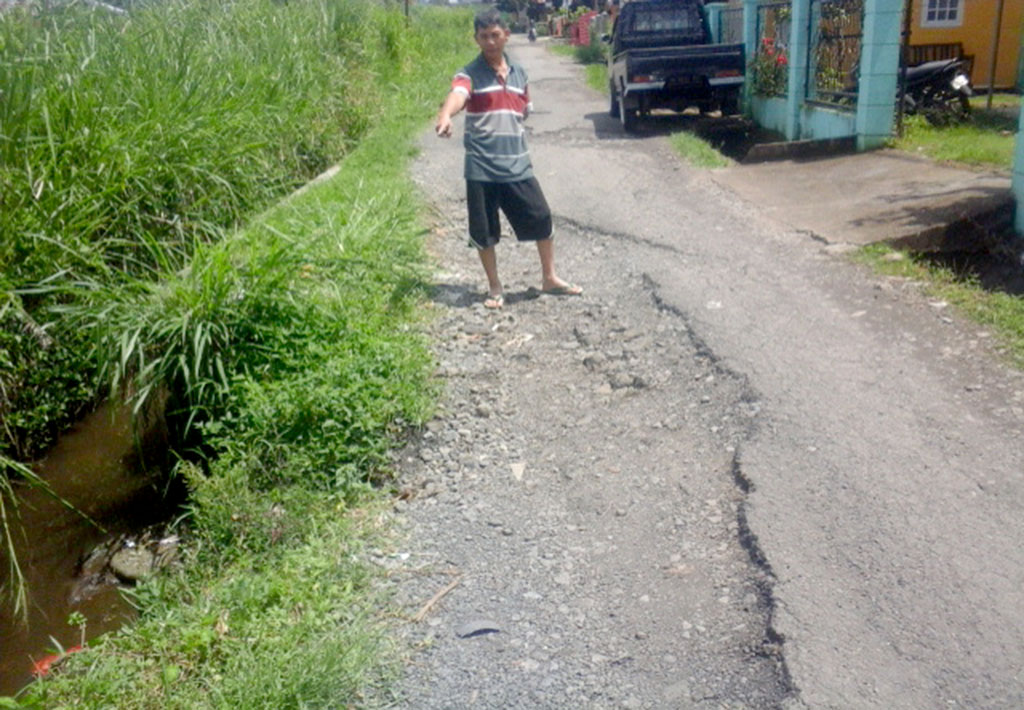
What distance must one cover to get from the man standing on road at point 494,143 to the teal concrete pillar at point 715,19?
1158 centimetres

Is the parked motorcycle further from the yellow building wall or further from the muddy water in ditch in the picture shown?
the muddy water in ditch

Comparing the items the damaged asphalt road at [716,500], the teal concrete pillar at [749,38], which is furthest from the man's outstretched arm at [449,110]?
the teal concrete pillar at [749,38]

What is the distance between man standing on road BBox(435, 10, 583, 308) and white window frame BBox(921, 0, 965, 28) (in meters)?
13.3

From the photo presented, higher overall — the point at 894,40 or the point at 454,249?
the point at 894,40

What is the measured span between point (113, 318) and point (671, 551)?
3227 mm

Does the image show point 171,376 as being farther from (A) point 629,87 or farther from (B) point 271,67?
(A) point 629,87

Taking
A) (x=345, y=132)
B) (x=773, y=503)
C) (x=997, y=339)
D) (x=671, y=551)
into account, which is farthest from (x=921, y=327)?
(x=345, y=132)

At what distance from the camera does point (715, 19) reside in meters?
17.0

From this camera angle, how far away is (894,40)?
10328 millimetres

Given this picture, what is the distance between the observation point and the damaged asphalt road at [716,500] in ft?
10.3

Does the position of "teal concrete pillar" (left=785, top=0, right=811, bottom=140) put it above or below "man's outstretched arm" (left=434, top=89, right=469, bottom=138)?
below

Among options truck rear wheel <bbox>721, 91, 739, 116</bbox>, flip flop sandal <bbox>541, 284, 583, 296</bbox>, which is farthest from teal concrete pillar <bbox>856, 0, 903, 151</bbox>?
flip flop sandal <bbox>541, 284, 583, 296</bbox>

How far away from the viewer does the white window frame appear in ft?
55.7

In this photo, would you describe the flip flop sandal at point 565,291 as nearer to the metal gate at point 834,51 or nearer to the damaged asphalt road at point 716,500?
the damaged asphalt road at point 716,500
